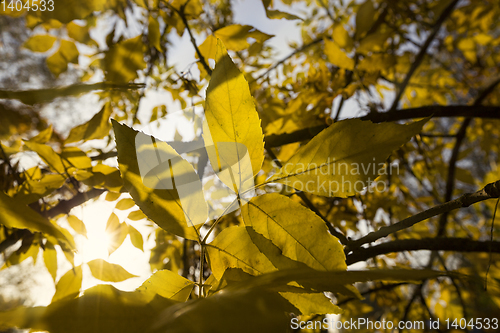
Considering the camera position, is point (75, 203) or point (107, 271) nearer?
point (107, 271)

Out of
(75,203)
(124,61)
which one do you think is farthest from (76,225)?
(124,61)

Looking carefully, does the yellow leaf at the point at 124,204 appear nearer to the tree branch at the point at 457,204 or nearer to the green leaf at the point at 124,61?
the green leaf at the point at 124,61

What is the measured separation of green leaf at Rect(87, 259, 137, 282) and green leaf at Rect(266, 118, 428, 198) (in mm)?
355

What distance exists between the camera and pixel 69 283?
0.41 m

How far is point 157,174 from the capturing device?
0.83 ft

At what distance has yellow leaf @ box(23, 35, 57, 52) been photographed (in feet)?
2.24

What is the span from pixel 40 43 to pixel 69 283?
64 centimetres

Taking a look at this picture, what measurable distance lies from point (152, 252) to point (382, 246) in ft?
2.57

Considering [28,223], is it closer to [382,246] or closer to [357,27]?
[382,246]

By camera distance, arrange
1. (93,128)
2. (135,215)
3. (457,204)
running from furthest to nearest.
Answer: (135,215), (93,128), (457,204)

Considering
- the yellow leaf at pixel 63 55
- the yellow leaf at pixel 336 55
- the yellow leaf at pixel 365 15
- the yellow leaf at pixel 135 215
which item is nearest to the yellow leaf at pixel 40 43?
the yellow leaf at pixel 63 55

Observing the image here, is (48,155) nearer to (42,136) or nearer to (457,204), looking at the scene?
(42,136)

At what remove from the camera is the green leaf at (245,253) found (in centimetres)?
24

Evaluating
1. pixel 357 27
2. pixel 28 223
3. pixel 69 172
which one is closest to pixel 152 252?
pixel 69 172
